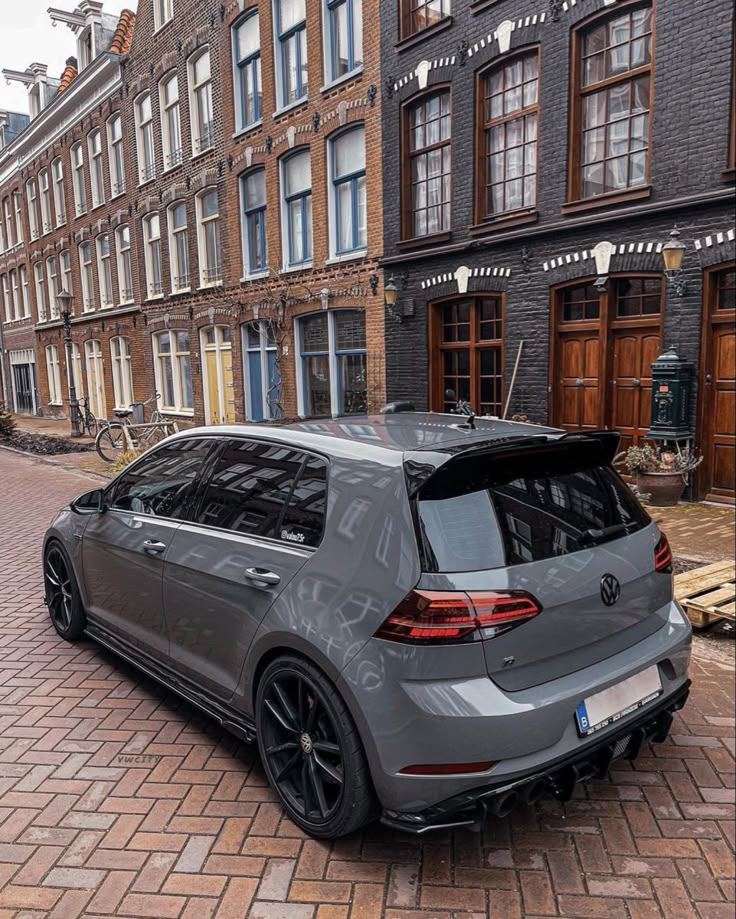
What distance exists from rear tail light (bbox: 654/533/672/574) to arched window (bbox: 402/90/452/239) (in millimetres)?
9744


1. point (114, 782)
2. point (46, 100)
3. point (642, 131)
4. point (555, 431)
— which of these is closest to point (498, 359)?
point (642, 131)

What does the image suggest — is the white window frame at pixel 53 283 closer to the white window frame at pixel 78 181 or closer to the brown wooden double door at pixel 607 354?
the white window frame at pixel 78 181

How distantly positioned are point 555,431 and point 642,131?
25.9 feet

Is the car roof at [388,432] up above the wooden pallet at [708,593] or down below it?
above

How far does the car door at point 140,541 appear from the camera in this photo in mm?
3758

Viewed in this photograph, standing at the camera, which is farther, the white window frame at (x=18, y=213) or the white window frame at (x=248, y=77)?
the white window frame at (x=18, y=213)

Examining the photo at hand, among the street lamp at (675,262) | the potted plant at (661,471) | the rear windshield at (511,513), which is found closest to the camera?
the rear windshield at (511,513)

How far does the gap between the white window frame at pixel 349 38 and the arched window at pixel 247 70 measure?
2.46 meters

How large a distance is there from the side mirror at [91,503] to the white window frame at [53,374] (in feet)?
89.3

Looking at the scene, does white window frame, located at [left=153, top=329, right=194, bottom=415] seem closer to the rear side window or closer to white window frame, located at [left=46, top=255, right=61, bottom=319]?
white window frame, located at [left=46, top=255, right=61, bottom=319]

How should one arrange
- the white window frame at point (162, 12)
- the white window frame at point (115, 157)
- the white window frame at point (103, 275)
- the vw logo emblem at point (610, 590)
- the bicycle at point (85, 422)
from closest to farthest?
the vw logo emblem at point (610, 590), the white window frame at point (162, 12), the bicycle at point (85, 422), the white window frame at point (115, 157), the white window frame at point (103, 275)

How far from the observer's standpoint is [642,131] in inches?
362

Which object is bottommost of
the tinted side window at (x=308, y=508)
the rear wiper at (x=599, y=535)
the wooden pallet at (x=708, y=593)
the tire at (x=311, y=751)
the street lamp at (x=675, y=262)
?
the wooden pallet at (x=708, y=593)

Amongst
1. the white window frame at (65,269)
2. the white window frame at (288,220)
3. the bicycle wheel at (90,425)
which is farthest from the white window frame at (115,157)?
the white window frame at (288,220)
